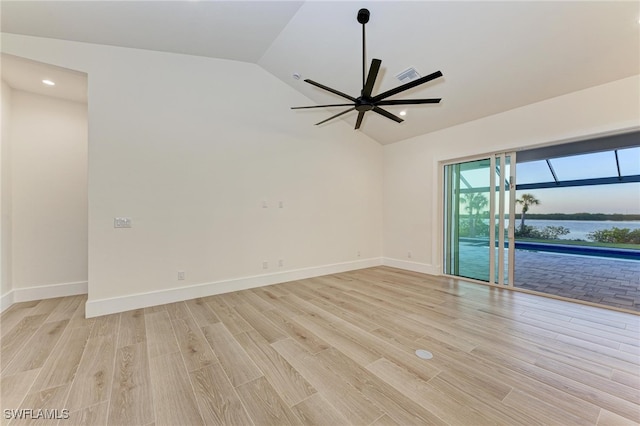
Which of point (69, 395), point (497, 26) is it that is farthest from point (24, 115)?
point (497, 26)

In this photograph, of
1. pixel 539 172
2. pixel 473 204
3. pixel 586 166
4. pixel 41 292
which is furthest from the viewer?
pixel 539 172

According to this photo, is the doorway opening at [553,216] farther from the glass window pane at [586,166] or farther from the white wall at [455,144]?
the white wall at [455,144]

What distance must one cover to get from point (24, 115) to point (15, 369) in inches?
136

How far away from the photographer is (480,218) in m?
4.47

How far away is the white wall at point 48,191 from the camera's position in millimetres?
3379

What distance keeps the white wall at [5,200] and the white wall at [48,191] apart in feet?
0.32

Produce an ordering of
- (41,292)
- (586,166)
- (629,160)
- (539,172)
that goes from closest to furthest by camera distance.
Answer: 1. (41,292)
2. (629,160)
3. (586,166)
4. (539,172)

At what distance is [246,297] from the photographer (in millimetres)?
3627

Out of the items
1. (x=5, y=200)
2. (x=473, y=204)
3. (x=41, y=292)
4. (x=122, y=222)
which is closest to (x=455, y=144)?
(x=473, y=204)

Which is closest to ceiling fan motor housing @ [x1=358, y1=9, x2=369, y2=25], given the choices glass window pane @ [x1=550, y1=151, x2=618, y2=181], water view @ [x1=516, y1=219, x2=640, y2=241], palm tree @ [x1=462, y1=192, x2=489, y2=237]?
palm tree @ [x1=462, y1=192, x2=489, y2=237]

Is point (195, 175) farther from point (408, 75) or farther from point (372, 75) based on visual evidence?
point (408, 75)

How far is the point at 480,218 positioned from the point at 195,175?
4.98 metres

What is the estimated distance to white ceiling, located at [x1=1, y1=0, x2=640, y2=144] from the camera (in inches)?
99.4

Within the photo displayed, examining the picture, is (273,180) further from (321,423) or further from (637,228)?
(637,228)
